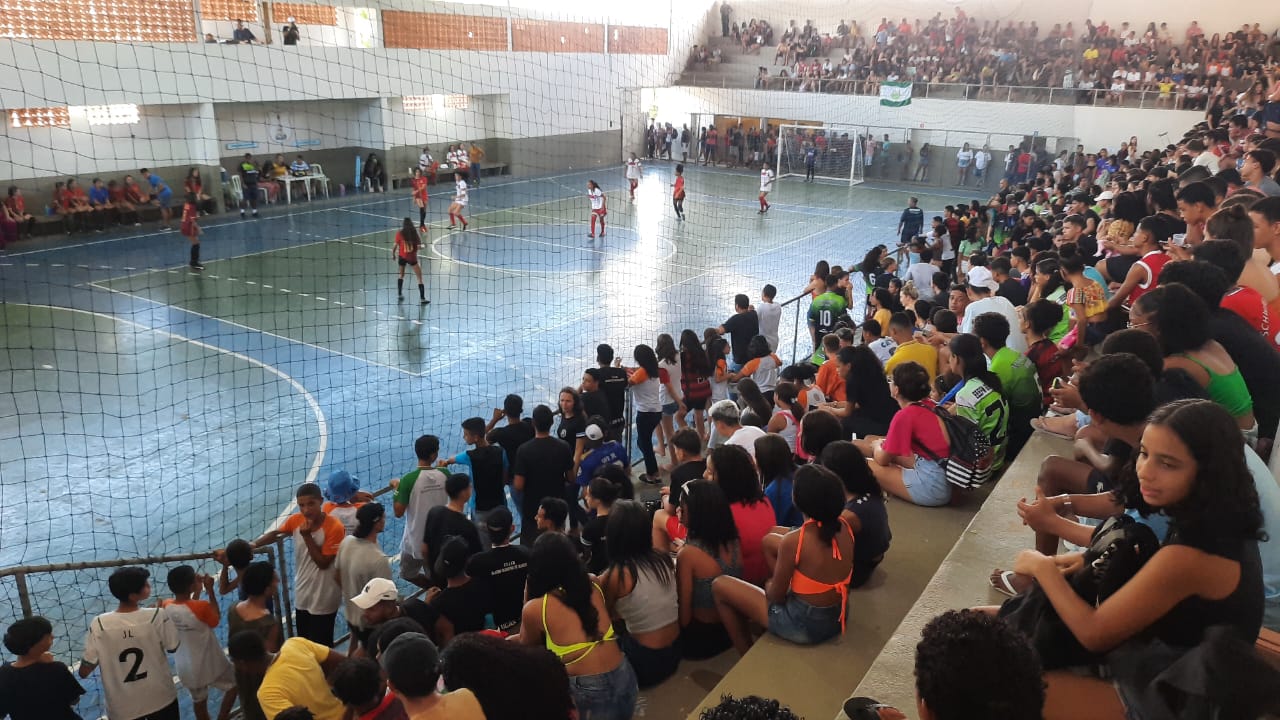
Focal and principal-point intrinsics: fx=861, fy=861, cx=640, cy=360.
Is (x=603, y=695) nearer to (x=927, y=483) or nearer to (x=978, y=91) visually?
(x=927, y=483)

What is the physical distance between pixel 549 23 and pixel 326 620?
28169mm

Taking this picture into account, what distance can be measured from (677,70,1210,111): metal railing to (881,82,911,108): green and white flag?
0.53 metres

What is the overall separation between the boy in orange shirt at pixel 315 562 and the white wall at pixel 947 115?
2933 cm

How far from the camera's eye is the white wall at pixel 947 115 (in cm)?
2900

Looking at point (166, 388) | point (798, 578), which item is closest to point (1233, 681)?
point (798, 578)

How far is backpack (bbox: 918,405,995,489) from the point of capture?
5312 mm

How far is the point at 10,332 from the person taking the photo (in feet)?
45.6

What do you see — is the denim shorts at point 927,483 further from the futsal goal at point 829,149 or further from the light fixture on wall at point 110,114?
the futsal goal at point 829,149

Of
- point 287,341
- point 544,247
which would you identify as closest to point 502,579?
point 287,341

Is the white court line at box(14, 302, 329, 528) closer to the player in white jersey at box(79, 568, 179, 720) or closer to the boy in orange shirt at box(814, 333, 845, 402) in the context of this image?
the player in white jersey at box(79, 568, 179, 720)

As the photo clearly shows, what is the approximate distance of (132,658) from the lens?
15.8 ft

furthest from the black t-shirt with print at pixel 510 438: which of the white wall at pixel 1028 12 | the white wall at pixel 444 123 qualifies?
the white wall at pixel 1028 12

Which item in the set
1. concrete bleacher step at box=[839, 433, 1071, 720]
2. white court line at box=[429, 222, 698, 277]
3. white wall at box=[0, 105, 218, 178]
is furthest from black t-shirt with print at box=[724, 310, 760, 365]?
white wall at box=[0, 105, 218, 178]

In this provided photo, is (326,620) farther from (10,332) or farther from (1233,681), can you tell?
(10,332)
